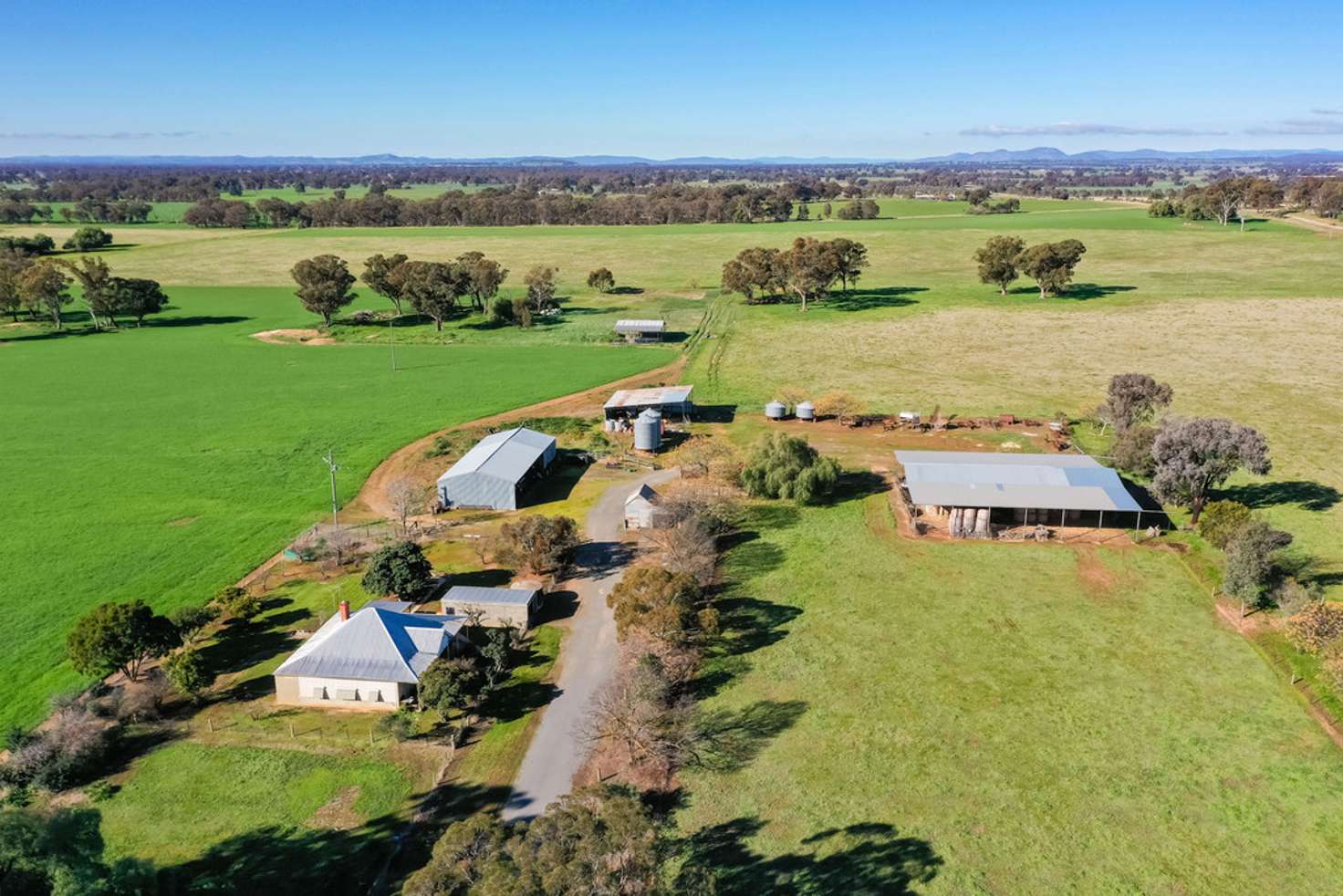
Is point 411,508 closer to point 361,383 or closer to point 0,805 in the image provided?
point 0,805

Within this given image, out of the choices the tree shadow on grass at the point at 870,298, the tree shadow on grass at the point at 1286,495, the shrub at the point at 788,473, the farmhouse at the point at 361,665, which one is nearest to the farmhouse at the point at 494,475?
the shrub at the point at 788,473

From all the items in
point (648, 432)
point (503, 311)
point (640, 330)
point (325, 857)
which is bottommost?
point (325, 857)

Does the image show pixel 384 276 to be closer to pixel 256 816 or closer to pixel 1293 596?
pixel 256 816

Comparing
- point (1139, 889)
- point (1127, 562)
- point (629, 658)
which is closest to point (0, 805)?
point (629, 658)

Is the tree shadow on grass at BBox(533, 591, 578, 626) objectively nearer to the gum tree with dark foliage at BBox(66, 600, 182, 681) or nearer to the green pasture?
the green pasture

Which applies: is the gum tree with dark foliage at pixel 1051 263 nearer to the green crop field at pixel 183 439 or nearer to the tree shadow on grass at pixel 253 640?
the green crop field at pixel 183 439

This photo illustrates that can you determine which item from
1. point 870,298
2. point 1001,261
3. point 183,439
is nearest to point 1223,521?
point 183,439
